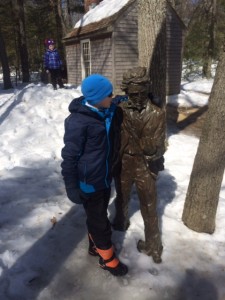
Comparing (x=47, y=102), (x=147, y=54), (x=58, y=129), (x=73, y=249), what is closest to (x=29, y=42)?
(x=47, y=102)

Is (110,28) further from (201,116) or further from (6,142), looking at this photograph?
(6,142)

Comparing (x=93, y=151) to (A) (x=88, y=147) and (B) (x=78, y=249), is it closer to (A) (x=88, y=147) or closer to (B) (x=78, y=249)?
(A) (x=88, y=147)

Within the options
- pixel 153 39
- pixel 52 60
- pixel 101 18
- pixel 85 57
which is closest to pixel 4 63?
pixel 85 57

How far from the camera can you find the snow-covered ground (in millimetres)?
2859

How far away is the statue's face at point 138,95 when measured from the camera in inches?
108

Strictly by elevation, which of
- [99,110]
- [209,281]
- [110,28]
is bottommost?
[209,281]

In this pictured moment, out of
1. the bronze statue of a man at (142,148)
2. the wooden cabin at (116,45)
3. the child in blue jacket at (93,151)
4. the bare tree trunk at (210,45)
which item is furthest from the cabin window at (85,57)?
the child in blue jacket at (93,151)

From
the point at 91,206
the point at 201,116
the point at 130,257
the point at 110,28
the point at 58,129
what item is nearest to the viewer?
the point at 91,206

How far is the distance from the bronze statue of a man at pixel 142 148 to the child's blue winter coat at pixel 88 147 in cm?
20

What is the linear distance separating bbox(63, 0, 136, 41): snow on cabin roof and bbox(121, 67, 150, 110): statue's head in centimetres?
1030

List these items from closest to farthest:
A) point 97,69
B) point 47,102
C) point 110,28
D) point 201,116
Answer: point 47,102, point 201,116, point 110,28, point 97,69

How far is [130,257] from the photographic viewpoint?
330cm

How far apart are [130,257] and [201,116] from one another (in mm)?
7200

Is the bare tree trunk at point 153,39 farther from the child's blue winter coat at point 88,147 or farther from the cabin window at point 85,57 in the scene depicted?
the cabin window at point 85,57
